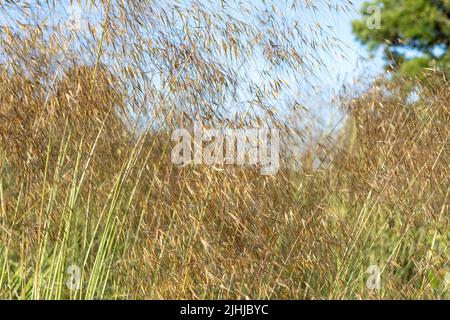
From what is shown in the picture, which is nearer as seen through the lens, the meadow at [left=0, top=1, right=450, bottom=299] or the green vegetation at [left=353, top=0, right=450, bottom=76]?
the meadow at [left=0, top=1, right=450, bottom=299]

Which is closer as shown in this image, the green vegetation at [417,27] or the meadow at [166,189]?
the meadow at [166,189]

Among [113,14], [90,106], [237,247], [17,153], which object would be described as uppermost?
[113,14]

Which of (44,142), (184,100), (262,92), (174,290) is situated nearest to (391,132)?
(262,92)

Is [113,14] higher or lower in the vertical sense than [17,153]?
higher

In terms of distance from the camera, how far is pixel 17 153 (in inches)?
121

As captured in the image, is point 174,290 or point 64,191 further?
point 64,191

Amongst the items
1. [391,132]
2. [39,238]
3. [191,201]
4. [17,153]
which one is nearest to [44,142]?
[17,153]

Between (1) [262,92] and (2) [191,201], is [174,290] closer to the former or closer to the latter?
(2) [191,201]

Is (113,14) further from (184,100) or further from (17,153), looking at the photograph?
(17,153)

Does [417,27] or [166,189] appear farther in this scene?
[417,27]

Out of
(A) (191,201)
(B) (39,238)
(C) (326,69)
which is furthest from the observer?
(C) (326,69)
